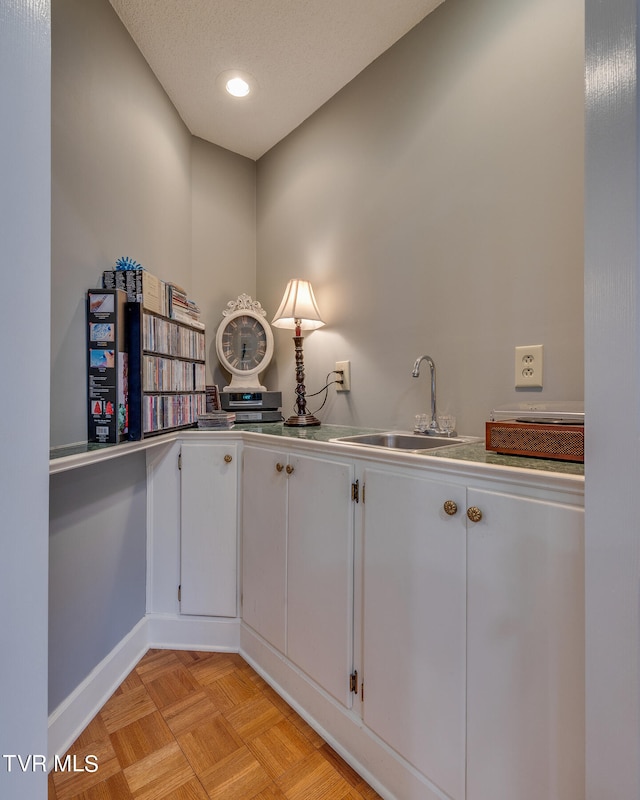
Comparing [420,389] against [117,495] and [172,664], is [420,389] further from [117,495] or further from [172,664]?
[172,664]

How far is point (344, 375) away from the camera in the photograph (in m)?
1.87

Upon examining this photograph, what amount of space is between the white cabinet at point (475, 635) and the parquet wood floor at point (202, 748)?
28 centimetres

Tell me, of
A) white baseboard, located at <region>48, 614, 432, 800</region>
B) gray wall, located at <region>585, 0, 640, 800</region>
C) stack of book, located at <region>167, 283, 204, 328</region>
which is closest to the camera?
gray wall, located at <region>585, 0, 640, 800</region>

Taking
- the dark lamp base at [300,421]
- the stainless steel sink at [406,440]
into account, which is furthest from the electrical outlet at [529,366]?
the dark lamp base at [300,421]

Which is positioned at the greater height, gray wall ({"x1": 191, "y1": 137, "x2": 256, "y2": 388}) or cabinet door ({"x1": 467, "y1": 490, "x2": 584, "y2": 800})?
gray wall ({"x1": 191, "y1": 137, "x2": 256, "y2": 388})

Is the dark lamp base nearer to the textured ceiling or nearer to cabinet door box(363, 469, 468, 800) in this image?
cabinet door box(363, 469, 468, 800)

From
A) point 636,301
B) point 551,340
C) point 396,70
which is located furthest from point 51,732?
point 396,70

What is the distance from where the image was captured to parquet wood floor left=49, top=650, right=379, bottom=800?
107cm

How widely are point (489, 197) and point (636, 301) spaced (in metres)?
0.92

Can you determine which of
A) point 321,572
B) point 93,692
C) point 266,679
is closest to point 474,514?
point 321,572

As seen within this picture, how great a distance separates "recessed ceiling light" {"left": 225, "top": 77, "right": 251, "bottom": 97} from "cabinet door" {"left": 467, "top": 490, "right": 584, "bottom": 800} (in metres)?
2.07

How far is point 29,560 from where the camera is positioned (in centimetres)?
48

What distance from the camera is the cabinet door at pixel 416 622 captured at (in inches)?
35.4

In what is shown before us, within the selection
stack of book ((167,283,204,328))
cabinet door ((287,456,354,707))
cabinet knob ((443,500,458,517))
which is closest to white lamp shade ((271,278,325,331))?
stack of book ((167,283,204,328))
